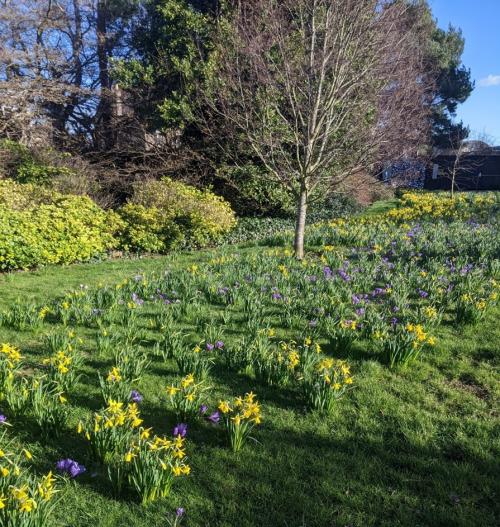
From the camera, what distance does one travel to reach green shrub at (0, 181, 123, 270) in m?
8.31

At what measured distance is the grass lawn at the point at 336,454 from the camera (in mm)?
2598

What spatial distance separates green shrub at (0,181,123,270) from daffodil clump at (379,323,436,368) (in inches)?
262

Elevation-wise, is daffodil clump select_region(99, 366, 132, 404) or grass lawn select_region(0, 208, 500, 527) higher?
daffodil clump select_region(99, 366, 132, 404)

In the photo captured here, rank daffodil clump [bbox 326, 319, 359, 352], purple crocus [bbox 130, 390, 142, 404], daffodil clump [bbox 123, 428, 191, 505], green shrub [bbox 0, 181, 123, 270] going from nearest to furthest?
daffodil clump [bbox 123, 428, 191, 505] < purple crocus [bbox 130, 390, 142, 404] < daffodil clump [bbox 326, 319, 359, 352] < green shrub [bbox 0, 181, 123, 270]

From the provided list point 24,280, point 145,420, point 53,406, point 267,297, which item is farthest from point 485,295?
point 24,280

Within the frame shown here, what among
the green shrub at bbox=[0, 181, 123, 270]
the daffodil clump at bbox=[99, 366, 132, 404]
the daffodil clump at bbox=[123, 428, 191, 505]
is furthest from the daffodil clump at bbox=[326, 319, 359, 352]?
the green shrub at bbox=[0, 181, 123, 270]

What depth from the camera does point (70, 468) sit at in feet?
9.00

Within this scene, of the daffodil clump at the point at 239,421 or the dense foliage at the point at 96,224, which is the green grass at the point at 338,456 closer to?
the daffodil clump at the point at 239,421

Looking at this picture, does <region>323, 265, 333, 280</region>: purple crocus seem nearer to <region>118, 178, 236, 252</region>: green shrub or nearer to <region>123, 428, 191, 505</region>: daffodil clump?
<region>123, 428, 191, 505</region>: daffodil clump

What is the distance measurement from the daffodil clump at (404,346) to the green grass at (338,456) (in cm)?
11

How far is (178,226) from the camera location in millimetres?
11156

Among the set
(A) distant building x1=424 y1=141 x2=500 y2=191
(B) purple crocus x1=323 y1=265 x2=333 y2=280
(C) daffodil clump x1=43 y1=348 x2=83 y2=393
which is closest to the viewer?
(C) daffodil clump x1=43 y1=348 x2=83 y2=393

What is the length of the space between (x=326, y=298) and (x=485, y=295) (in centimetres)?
193

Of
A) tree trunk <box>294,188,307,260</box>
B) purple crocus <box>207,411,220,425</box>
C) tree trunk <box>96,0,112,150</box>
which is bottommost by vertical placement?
→ purple crocus <box>207,411,220,425</box>
